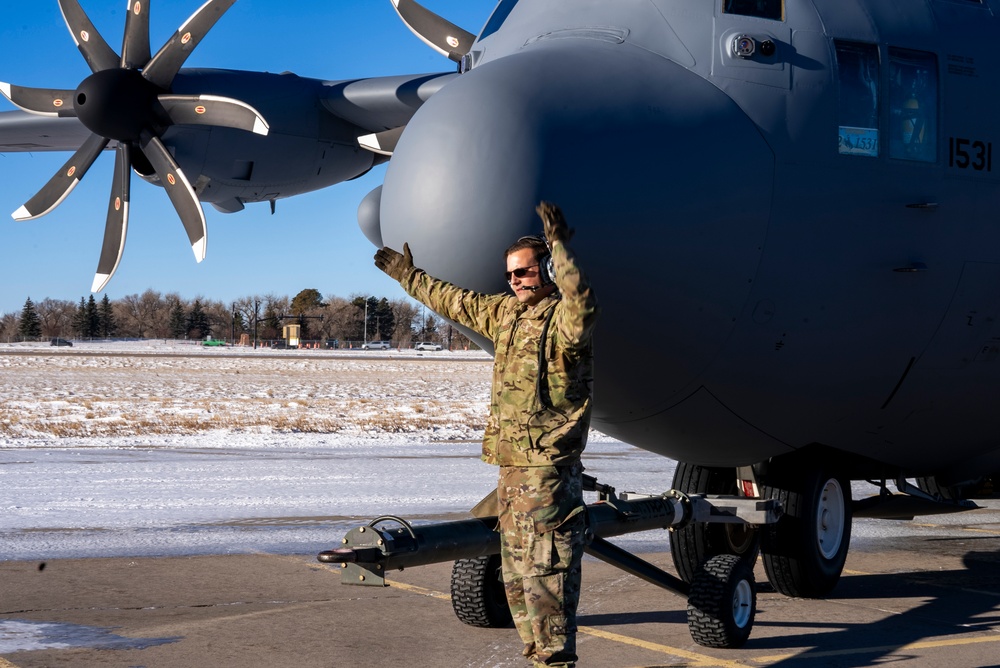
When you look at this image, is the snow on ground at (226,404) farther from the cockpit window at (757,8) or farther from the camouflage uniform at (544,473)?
the camouflage uniform at (544,473)

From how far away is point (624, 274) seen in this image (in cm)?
482

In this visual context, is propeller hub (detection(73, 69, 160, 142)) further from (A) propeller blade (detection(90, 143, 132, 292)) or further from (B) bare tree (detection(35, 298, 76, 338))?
(B) bare tree (detection(35, 298, 76, 338))

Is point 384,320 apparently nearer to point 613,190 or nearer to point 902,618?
point 902,618

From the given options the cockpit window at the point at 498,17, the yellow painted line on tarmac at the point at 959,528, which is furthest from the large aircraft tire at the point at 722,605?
the yellow painted line on tarmac at the point at 959,528

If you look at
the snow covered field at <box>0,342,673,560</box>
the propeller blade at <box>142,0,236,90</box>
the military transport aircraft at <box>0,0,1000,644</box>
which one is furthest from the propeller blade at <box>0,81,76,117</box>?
the military transport aircraft at <box>0,0,1000,644</box>

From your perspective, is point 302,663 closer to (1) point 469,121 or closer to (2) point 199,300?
(1) point 469,121

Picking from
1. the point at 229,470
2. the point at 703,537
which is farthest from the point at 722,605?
the point at 229,470

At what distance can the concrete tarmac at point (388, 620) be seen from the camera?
5.55 m

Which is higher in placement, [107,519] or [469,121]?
[469,121]

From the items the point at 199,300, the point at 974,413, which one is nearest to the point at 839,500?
the point at 974,413

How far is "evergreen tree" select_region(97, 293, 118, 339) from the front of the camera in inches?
5768

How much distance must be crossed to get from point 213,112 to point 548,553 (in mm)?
7203

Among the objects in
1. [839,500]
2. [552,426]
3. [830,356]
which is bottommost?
[839,500]

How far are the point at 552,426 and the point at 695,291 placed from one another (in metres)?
1.16
